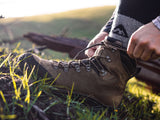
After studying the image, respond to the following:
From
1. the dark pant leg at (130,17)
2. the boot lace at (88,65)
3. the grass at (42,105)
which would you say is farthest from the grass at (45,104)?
the dark pant leg at (130,17)

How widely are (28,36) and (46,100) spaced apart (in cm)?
418

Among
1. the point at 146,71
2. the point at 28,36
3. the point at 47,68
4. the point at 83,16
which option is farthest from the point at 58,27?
the point at 47,68

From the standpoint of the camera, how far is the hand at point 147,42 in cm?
124

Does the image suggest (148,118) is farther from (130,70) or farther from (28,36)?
(28,36)

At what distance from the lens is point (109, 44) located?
1688 mm

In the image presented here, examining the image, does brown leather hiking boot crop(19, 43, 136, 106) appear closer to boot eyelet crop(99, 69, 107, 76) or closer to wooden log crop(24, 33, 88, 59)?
boot eyelet crop(99, 69, 107, 76)

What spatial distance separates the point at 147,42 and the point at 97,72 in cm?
65

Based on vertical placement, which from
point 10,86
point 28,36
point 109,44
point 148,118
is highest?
point 109,44

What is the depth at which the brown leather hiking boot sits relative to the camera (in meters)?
1.72

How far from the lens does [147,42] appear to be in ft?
4.09

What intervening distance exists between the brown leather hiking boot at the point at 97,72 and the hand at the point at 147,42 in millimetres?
409

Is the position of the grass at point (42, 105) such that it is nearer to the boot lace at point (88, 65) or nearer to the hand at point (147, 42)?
the boot lace at point (88, 65)

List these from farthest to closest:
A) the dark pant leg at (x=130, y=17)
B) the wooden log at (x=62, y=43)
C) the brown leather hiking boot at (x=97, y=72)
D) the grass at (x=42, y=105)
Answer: the wooden log at (x=62, y=43) → the brown leather hiking boot at (x=97, y=72) → the dark pant leg at (x=130, y=17) → the grass at (x=42, y=105)

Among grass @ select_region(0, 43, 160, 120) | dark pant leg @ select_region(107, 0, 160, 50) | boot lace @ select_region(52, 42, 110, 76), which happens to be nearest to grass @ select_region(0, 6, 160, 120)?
grass @ select_region(0, 43, 160, 120)
